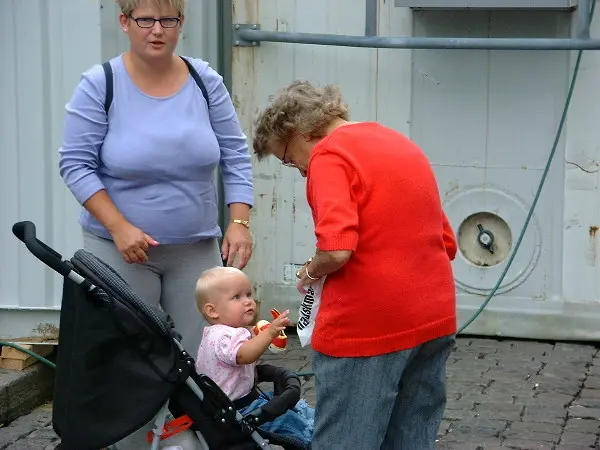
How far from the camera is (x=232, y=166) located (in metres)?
4.75

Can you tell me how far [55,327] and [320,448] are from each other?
8.26ft

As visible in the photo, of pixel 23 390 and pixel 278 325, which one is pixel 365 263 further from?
pixel 23 390

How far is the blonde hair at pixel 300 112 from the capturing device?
12.8 ft

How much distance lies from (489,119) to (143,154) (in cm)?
302

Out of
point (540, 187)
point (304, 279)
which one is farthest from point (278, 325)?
point (540, 187)

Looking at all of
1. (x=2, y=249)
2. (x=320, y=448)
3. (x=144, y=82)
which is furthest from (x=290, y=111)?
(x=2, y=249)

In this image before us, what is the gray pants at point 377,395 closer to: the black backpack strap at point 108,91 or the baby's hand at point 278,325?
the baby's hand at point 278,325

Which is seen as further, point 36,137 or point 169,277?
point 36,137

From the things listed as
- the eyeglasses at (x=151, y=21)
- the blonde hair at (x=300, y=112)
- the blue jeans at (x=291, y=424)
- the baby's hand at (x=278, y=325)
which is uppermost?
the eyeglasses at (x=151, y=21)

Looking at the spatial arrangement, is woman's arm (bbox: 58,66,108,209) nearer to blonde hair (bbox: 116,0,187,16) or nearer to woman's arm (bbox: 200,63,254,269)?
blonde hair (bbox: 116,0,187,16)

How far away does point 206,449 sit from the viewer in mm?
4195

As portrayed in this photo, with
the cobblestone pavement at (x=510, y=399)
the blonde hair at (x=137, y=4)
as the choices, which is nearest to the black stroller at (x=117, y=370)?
the blonde hair at (x=137, y=4)

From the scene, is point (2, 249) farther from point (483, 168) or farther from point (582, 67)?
point (582, 67)

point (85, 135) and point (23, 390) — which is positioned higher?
point (85, 135)
